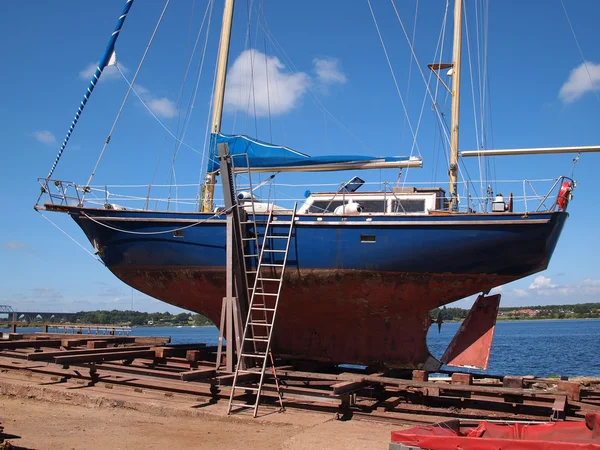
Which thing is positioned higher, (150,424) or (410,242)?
(410,242)

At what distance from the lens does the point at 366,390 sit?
430 inches

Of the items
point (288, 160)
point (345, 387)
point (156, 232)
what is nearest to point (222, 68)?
point (288, 160)

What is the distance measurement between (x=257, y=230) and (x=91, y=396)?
457 centimetres

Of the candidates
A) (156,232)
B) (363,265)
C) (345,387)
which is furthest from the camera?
(156,232)

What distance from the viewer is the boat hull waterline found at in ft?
38.8

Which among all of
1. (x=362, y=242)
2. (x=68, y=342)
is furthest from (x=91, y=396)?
(x=362, y=242)

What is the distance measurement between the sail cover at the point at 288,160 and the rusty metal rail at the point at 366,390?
450cm

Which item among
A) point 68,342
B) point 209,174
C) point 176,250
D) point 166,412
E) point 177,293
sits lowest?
point 166,412

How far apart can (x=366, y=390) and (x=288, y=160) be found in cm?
Answer: 550

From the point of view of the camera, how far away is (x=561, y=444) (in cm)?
597

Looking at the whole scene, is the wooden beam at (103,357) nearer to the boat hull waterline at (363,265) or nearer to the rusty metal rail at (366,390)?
the rusty metal rail at (366,390)

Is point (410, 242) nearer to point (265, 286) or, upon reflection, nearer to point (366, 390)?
point (366, 390)

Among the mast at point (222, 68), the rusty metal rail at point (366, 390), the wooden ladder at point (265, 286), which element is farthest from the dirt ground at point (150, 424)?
the mast at point (222, 68)

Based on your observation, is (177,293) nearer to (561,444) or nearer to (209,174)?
(209,174)
